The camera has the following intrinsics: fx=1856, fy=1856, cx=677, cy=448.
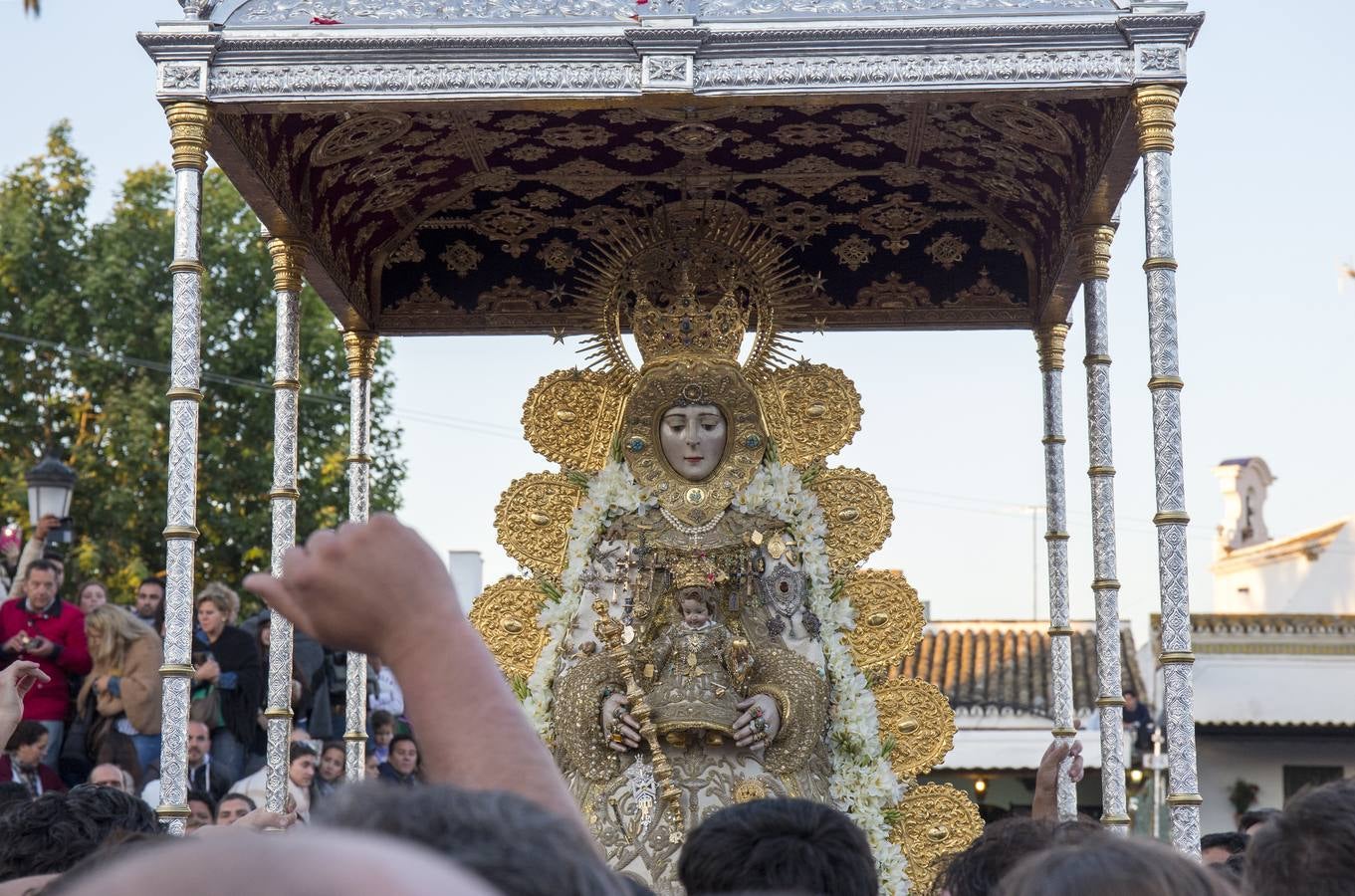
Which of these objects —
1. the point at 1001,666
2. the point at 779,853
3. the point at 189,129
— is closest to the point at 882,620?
the point at 189,129

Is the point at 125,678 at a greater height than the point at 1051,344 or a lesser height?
lesser

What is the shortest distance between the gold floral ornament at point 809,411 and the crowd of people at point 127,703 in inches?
94.8

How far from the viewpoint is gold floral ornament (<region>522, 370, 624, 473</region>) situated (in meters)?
9.45

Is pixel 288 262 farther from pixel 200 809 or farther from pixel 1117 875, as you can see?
pixel 1117 875

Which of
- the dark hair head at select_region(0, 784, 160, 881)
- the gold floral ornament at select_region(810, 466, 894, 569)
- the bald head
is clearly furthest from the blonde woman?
the bald head

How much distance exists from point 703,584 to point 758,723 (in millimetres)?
715

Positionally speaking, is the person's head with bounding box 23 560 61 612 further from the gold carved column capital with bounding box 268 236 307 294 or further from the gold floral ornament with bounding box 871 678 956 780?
the gold floral ornament with bounding box 871 678 956 780

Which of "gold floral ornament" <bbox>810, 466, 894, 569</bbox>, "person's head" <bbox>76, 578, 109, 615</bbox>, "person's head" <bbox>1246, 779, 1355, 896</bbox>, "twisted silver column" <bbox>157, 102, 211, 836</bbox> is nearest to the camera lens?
"person's head" <bbox>1246, 779, 1355, 896</bbox>

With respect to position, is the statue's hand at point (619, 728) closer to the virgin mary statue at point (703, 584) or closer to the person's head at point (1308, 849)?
the virgin mary statue at point (703, 584)

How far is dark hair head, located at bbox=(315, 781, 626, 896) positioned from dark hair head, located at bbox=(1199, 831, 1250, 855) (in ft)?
17.8

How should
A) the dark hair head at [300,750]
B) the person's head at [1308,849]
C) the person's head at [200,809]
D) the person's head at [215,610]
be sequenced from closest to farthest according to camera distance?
the person's head at [1308,849], the person's head at [200,809], the dark hair head at [300,750], the person's head at [215,610]

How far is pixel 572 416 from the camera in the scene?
9500 mm

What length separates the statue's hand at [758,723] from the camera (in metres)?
8.69

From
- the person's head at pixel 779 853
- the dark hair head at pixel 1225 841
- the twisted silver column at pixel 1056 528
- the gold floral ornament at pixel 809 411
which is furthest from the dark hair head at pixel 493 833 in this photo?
the twisted silver column at pixel 1056 528
